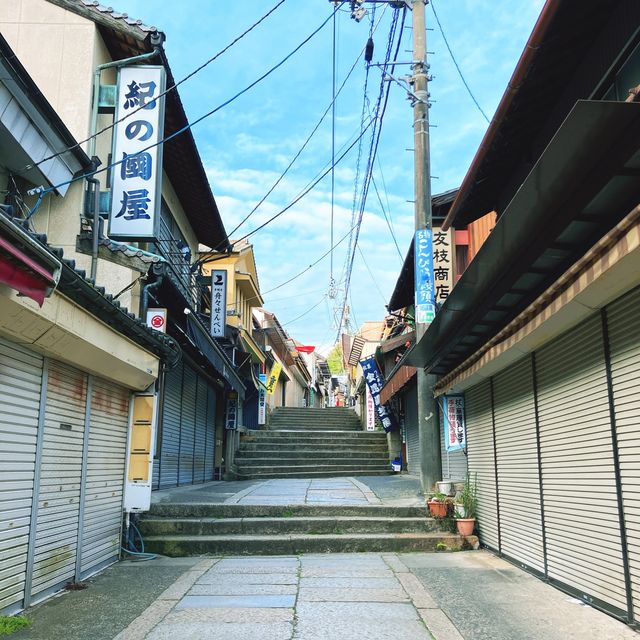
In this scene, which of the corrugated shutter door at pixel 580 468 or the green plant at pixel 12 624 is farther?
the corrugated shutter door at pixel 580 468

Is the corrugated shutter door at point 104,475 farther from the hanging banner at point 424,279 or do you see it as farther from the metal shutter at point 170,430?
the hanging banner at point 424,279

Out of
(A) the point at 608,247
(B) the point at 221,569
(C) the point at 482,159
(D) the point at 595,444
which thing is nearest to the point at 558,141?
(A) the point at 608,247

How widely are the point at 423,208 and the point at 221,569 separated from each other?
6731 millimetres

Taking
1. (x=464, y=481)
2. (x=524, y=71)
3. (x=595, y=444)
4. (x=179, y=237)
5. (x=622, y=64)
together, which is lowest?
(x=464, y=481)

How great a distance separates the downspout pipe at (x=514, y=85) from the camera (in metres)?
5.28

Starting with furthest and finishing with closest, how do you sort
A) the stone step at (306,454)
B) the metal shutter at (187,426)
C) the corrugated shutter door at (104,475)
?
the stone step at (306,454), the metal shutter at (187,426), the corrugated shutter door at (104,475)

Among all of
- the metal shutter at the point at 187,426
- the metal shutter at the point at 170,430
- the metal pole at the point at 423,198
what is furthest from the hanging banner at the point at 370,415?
the metal pole at the point at 423,198

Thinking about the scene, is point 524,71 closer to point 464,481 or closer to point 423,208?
point 423,208

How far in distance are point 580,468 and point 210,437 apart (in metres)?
13.3

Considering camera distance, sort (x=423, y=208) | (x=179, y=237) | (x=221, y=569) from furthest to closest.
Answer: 1. (x=179, y=237)
2. (x=423, y=208)
3. (x=221, y=569)

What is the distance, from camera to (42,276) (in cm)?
451

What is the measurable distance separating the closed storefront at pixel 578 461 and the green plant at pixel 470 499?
0.71 metres

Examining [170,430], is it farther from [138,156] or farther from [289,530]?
[138,156]

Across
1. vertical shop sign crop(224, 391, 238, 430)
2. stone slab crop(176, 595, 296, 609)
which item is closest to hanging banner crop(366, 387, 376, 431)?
vertical shop sign crop(224, 391, 238, 430)
